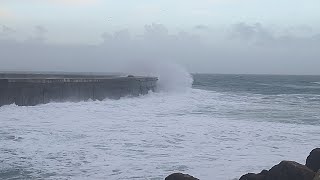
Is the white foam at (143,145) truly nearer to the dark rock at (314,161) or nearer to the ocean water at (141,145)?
the ocean water at (141,145)

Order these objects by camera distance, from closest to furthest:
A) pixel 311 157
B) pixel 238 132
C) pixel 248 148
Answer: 1. pixel 311 157
2. pixel 248 148
3. pixel 238 132

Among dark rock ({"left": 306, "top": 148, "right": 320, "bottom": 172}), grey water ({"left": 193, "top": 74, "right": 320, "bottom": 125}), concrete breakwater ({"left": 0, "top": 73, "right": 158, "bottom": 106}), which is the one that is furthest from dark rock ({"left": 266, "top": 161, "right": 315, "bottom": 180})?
concrete breakwater ({"left": 0, "top": 73, "right": 158, "bottom": 106})

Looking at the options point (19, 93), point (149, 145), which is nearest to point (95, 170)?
point (149, 145)

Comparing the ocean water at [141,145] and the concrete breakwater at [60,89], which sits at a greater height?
the concrete breakwater at [60,89]

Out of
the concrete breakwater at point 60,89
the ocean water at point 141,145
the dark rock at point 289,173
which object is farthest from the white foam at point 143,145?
the concrete breakwater at point 60,89

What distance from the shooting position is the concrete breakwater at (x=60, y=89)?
54.4 ft

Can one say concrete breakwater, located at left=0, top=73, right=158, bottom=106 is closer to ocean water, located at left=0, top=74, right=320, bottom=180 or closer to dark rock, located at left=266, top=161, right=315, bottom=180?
ocean water, located at left=0, top=74, right=320, bottom=180

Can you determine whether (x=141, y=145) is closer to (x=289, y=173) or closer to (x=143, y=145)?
(x=143, y=145)

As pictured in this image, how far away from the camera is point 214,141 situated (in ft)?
33.2

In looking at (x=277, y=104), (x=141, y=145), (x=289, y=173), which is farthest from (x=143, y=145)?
(x=277, y=104)

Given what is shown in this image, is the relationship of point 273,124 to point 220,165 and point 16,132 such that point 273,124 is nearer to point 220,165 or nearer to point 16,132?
point 220,165

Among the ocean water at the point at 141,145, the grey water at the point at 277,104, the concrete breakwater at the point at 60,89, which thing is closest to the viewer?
the ocean water at the point at 141,145

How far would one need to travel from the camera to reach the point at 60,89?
19.7 meters

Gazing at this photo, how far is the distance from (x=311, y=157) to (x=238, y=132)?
523cm
